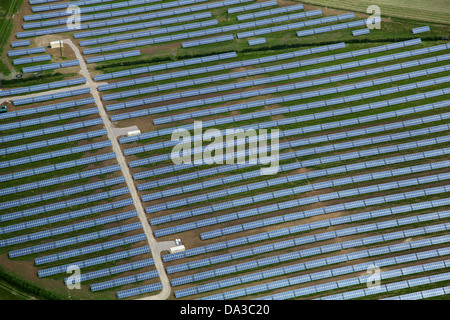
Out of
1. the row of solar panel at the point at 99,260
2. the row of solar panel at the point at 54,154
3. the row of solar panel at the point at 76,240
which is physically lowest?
the row of solar panel at the point at 99,260

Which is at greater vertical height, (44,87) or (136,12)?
(136,12)

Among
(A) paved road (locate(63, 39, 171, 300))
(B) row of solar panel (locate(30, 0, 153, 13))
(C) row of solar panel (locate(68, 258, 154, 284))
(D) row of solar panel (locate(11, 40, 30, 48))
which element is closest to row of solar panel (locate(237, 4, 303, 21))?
(B) row of solar panel (locate(30, 0, 153, 13))

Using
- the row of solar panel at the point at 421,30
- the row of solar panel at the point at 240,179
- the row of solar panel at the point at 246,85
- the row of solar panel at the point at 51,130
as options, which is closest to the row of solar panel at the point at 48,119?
the row of solar panel at the point at 51,130

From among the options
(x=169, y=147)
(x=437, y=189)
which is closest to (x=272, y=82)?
→ (x=169, y=147)

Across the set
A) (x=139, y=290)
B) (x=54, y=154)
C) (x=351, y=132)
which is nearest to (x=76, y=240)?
(x=139, y=290)

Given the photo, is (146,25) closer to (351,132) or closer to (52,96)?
(52,96)

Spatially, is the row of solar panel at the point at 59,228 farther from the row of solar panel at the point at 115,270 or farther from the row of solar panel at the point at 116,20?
the row of solar panel at the point at 116,20
